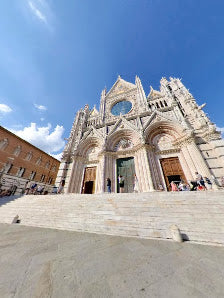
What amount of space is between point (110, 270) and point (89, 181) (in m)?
11.3

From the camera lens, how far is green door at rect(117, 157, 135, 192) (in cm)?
1152

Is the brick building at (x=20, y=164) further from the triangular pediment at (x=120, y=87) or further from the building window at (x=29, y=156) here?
the triangular pediment at (x=120, y=87)

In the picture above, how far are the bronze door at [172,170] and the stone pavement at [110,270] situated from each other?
8089mm

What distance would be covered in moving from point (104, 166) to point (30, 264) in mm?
9845

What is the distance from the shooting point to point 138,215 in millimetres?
4988

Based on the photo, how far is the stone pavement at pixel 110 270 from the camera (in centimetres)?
169

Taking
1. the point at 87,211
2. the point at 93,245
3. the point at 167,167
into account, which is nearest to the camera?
the point at 93,245

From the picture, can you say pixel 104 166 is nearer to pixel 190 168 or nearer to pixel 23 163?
pixel 190 168

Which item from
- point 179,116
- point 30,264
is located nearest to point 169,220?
point 30,264

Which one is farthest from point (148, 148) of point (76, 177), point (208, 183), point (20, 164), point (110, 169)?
point (20, 164)

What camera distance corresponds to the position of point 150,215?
488 cm

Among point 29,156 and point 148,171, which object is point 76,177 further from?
point 29,156

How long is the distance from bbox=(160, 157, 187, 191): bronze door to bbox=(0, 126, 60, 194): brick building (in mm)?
20925

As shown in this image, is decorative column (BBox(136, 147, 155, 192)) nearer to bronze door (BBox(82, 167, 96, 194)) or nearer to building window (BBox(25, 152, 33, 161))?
bronze door (BBox(82, 167, 96, 194))
